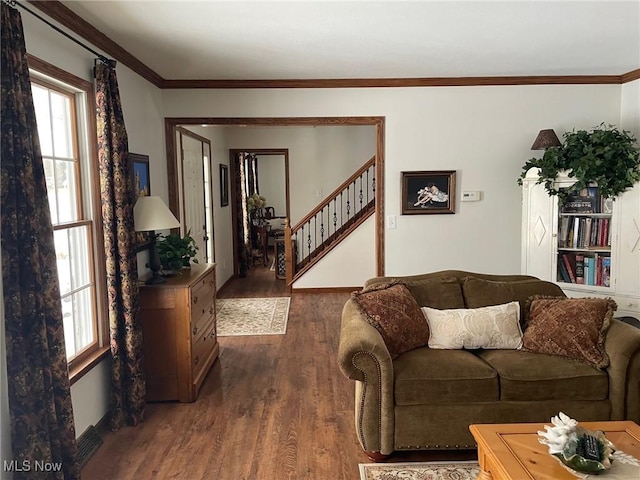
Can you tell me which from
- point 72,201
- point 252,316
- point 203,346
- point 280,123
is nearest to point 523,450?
point 203,346

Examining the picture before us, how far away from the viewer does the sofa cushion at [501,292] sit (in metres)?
3.26

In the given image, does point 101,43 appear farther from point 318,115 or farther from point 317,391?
point 317,391

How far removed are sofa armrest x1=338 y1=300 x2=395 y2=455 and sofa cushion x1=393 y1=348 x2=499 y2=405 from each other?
0.08 meters

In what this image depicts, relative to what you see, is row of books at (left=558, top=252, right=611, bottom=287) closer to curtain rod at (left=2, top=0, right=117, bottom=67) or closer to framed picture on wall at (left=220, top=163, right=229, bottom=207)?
curtain rod at (left=2, top=0, right=117, bottom=67)

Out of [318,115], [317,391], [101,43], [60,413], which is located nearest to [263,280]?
[318,115]

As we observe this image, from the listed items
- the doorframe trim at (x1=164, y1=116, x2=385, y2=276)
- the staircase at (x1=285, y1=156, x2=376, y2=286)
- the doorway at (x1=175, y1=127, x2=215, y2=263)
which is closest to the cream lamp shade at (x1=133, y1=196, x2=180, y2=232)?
the doorframe trim at (x1=164, y1=116, x2=385, y2=276)

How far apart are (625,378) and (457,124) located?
2.86m

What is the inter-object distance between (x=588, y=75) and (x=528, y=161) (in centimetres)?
96

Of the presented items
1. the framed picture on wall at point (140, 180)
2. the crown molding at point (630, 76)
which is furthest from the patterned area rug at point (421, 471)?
the crown molding at point (630, 76)

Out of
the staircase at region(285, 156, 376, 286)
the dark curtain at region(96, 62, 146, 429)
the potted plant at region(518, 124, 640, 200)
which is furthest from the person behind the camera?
the staircase at region(285, 156, 376, 286)

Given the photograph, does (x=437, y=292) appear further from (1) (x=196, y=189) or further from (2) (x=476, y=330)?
(1) (x=196, y=189)

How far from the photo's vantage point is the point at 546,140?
14.7 ft

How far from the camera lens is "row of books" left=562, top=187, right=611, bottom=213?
4.60m

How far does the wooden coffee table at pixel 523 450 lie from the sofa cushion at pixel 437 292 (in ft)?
3.75
